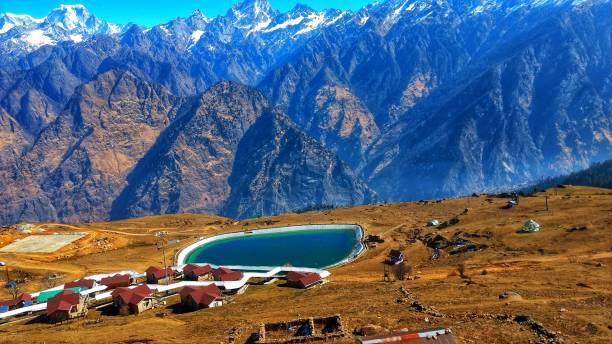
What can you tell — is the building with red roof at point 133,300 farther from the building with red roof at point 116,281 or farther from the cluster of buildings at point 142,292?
the building with red roof at point 116,281

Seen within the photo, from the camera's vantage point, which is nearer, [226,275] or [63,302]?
[63,302]

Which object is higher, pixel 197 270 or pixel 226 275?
pixel 197 270

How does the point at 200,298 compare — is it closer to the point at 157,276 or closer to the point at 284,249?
the point at 157,276

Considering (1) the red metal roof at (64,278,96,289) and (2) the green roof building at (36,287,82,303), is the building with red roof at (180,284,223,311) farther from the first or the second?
(1) the red metal roof at (64,278,96,289)

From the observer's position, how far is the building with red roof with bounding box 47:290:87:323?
255 ft

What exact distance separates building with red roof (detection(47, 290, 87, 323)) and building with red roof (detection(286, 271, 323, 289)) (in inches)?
1380

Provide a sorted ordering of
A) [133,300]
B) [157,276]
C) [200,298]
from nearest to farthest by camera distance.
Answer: [200,298], [133,300], [157,276]

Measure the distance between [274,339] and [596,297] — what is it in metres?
34.9

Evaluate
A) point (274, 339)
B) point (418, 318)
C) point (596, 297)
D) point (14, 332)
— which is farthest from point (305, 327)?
point (14, 332)

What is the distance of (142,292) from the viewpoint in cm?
8231

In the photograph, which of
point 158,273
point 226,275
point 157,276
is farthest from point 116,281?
point 226,275

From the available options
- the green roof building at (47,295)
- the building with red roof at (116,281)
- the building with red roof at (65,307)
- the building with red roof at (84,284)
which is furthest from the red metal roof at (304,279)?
the building with red roof at (84,284)

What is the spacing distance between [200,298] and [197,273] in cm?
3217

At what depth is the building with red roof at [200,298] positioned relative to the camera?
76312 mm
